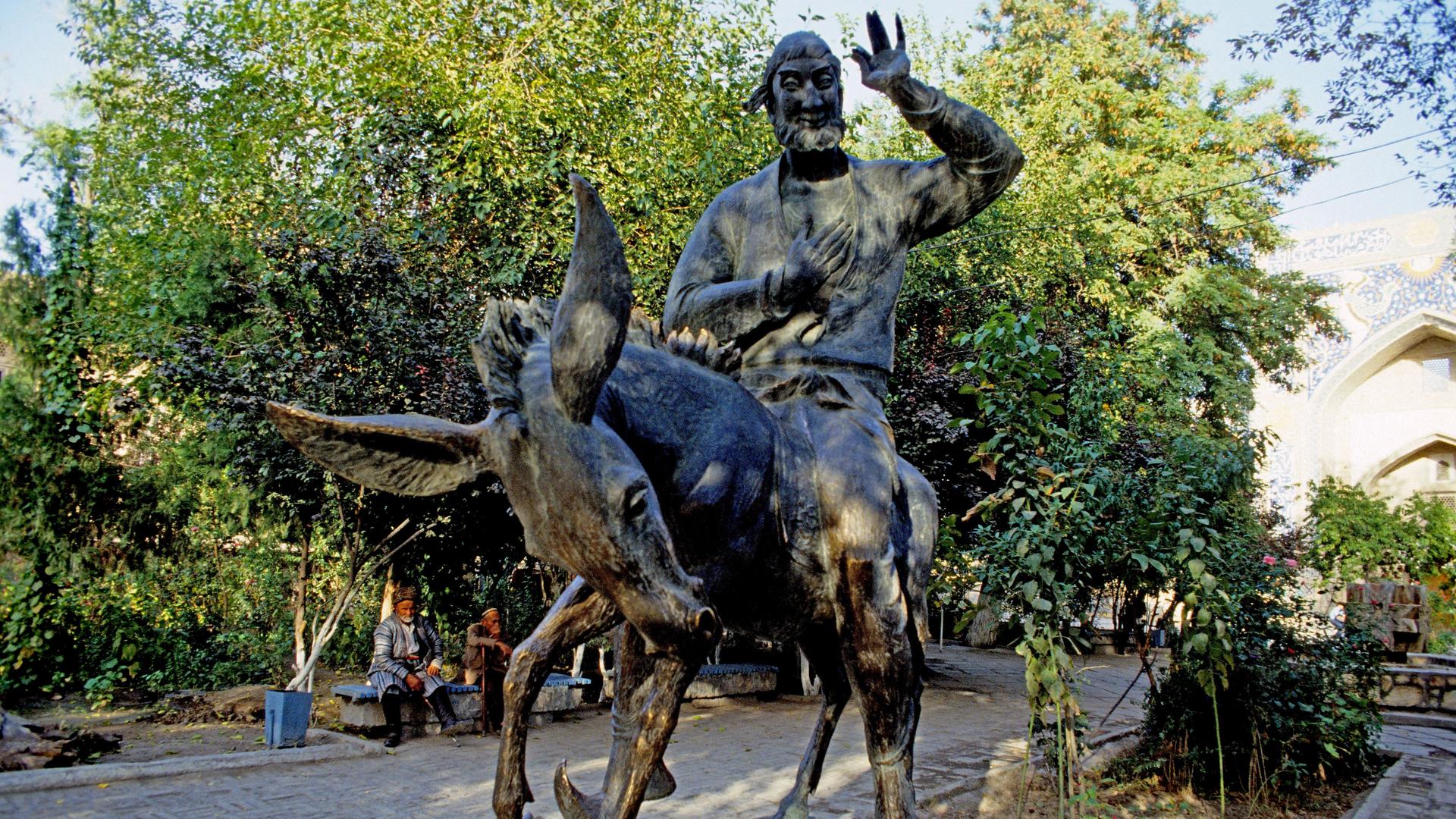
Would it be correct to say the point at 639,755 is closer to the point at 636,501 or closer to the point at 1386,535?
the point at 636,501

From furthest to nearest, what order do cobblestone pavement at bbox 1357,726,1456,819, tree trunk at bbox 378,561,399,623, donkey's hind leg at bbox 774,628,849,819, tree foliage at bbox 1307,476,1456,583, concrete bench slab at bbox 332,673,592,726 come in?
1. tree foliage at bbox 1307,476,1456,583
2. tree trunk at bbox 378,561,399,623
3. concrete bench slab at bbox 332,673,592,726
4. cobblestone pavement at bbox 1357,726,1456,819
5. donkey's hind leg at bbox 774,628,849,819

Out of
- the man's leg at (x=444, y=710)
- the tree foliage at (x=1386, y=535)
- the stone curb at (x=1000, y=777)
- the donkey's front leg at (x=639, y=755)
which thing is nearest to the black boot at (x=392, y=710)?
the man's leg at (x=444, y=710)

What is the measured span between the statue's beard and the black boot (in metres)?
9.10

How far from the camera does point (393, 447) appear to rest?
7.17 feet

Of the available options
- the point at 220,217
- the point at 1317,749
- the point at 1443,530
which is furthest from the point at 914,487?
the point at 1443,530

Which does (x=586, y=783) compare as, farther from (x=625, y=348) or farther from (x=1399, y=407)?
(x=1399, y=407)

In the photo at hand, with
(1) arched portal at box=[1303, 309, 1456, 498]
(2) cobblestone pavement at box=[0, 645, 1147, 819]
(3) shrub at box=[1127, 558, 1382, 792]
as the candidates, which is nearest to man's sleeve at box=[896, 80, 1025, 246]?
(2) cobblestone pavement at box=[0, 645, 1147, 819]

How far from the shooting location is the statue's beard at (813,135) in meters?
3.06

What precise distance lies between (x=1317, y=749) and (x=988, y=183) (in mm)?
6600

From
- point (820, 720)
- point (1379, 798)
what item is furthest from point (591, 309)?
point (1379, 798)

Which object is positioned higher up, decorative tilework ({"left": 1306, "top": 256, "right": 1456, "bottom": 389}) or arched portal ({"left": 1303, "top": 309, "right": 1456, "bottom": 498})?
decorative tilework ({"left": 1306, "top": 256, "right": 1456, "bottom": 389})

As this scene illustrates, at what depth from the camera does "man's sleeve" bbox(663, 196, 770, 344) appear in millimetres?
2914

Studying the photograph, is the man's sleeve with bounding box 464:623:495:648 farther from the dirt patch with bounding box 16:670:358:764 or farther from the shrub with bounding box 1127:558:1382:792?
the shrub with bounding box 1127:558:1382:792

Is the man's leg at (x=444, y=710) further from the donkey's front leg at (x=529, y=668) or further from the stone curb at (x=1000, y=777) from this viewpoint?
the donkey's front leg at (x=529, y=668)
